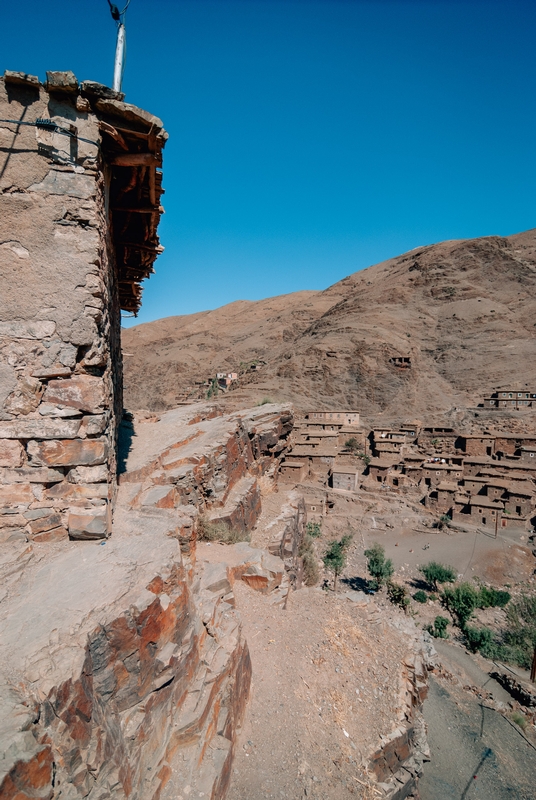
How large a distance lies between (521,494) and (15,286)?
82.7 feet

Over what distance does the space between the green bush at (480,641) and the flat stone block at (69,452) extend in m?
16.0

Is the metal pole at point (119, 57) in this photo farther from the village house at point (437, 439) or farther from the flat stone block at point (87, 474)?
the village house at point (437, 439)

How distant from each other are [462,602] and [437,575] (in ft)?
6.27

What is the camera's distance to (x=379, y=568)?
17266 mm

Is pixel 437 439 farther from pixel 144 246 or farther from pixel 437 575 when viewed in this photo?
pixel 144 246

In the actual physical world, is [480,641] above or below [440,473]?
below

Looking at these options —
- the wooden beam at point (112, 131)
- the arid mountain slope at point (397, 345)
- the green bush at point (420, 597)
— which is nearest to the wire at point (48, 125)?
the wooden beam at point (112, 131)

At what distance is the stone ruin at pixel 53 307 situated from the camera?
326cm

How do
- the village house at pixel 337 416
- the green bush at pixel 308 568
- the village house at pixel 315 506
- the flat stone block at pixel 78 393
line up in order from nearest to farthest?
the flat stone block at pixel 78 393, the green bush at pixel 308 568, the village house at pixel 315 506, the village house at pixel 337 416

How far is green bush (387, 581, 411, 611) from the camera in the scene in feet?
51.3

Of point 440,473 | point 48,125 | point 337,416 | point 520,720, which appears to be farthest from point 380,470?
point 48,125

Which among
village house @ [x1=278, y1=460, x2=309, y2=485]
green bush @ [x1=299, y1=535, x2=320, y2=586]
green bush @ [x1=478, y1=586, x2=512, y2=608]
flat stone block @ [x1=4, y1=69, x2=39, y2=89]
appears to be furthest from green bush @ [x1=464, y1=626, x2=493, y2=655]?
flat stone block @ [x1=4, y1=69, x2=39, y2=89]

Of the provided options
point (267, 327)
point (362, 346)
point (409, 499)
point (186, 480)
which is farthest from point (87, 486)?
point (267, 327)

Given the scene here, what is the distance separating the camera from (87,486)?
3.43m
